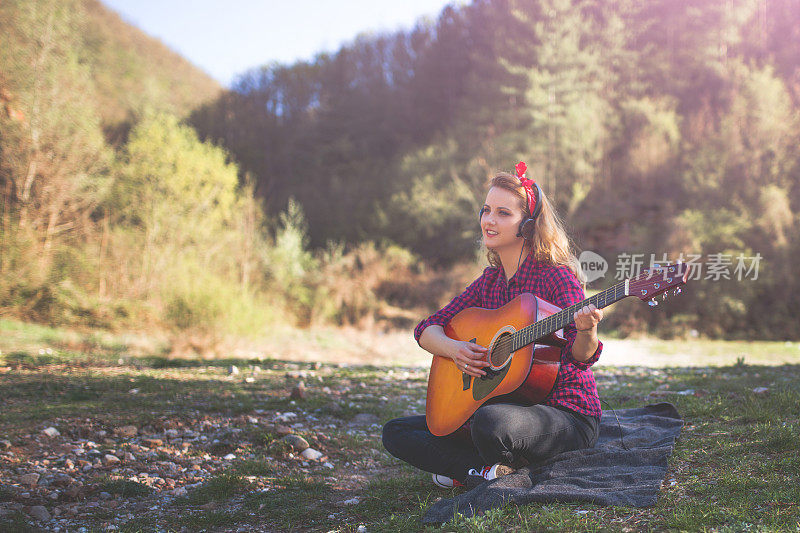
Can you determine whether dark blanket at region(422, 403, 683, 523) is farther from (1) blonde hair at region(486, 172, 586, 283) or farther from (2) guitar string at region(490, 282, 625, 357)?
(1) blonde hair at region(486, 172, 586, 283)

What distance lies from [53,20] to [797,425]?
20.6m

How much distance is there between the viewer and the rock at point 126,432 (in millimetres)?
4715

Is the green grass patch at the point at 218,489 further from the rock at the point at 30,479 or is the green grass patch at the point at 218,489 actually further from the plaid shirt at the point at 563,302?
the plaid shirt at the point at 563,302

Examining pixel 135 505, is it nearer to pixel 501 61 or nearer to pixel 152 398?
pixel 152 398

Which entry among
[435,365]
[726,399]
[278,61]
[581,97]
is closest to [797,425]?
[726,399]

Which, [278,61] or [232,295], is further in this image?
[278,61]

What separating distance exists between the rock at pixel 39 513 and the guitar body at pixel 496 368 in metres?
2.37

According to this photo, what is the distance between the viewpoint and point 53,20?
17047 mm

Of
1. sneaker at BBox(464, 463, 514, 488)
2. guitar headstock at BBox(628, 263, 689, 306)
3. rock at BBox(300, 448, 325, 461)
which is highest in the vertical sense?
guitar headstock at BBox(628, 263, 689, 306)

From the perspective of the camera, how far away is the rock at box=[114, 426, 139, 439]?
15.5 feet

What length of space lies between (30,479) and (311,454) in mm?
1906

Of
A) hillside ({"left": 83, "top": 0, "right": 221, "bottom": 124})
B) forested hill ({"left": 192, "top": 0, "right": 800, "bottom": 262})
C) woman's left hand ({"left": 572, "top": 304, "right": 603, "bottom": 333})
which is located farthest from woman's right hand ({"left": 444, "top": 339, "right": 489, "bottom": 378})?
hillside ({"left": 83, "top": 0, "right": 221, "bottom": 124})

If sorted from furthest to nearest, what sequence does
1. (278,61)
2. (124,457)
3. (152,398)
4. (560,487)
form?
1. (278,61)
2. (152,398)
3. (124,457)
4. (560,487)

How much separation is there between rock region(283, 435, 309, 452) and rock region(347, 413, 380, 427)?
90 centimetres
